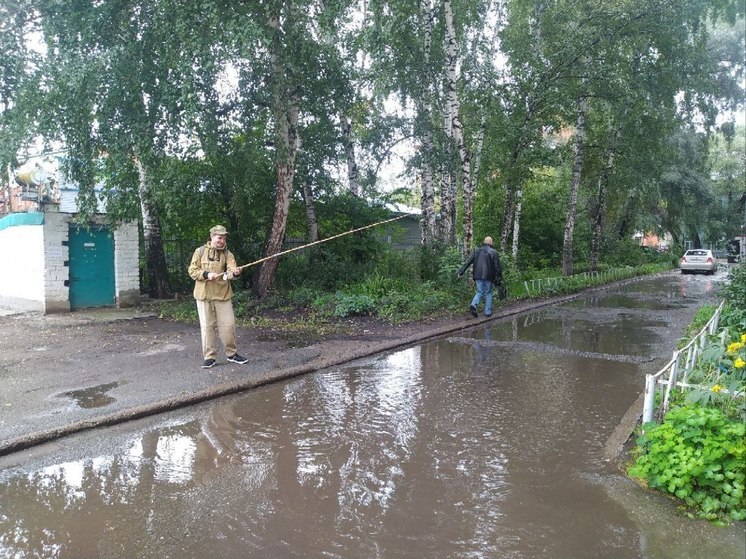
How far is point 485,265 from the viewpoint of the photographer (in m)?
11.7

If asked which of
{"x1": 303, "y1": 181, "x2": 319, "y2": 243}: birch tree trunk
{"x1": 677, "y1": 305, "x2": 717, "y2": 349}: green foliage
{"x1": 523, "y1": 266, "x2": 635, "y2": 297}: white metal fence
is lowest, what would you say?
{"x1": 677, "y1": 305, "x2": 717, "y2": 349}: green foliage

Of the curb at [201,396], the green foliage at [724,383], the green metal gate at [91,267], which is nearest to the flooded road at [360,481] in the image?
the curb at [201,396]

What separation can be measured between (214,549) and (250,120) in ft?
35.5

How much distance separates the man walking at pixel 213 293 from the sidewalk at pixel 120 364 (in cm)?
28

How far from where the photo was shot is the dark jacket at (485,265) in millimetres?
11688

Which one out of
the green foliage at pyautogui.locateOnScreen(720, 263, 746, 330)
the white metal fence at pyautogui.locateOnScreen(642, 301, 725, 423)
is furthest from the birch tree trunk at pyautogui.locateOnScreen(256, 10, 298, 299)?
the green foliage at pyautogui.locateOnScreen(720, 263, 746, 330)

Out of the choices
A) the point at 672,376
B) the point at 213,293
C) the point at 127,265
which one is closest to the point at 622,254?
the point at 127,265

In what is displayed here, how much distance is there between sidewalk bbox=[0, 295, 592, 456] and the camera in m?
5.31

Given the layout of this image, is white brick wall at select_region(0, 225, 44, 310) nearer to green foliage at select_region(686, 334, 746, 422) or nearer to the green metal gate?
the green metal gate

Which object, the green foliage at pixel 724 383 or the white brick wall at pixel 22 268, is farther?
the white brick wall at pixel 22 268

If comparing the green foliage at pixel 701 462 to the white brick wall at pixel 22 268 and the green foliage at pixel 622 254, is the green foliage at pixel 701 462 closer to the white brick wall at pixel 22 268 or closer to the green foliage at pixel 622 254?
the white brick wall at pixel 22 268

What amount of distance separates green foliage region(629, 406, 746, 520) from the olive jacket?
5405 millimetres

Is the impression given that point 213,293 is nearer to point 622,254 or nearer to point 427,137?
point 427,137

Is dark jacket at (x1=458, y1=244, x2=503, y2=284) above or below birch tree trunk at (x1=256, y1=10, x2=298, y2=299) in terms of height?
below
